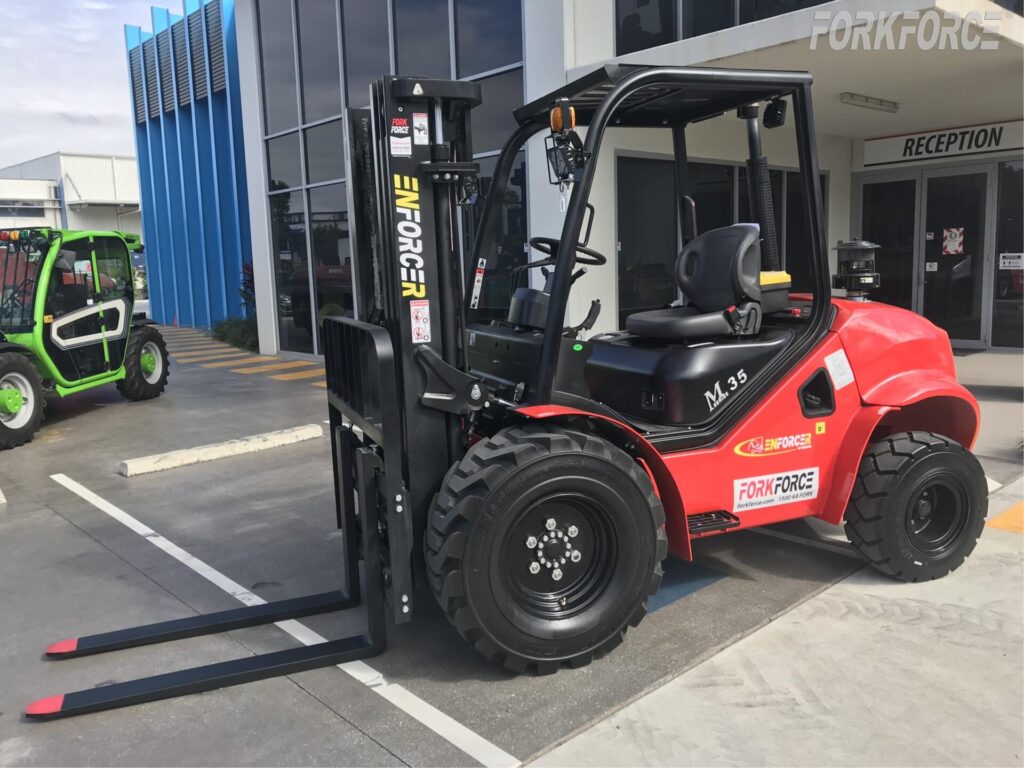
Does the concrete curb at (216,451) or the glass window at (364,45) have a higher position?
the glass window at (364,45)

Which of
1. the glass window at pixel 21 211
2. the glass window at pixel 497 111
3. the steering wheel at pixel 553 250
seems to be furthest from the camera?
the glass window at pixel 21 211

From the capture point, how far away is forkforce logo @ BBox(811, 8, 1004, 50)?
6750 millimetres

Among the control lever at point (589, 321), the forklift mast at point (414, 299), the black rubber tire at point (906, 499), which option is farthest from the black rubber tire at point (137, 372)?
the black rubber tire at point (906, 499)

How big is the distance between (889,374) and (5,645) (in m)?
4.73

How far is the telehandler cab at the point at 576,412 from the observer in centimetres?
339

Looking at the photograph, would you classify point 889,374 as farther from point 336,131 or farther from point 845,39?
point 336,131

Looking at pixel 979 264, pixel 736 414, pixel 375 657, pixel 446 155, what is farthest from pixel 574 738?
pixel 979 264

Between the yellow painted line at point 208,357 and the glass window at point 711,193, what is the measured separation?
951cm

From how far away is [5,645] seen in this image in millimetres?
4000

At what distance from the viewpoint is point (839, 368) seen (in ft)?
13.8

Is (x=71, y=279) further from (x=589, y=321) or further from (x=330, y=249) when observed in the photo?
(x=589, y=321)

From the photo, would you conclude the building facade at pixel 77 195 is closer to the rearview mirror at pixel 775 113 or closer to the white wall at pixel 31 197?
the white wall at pixel 31 197

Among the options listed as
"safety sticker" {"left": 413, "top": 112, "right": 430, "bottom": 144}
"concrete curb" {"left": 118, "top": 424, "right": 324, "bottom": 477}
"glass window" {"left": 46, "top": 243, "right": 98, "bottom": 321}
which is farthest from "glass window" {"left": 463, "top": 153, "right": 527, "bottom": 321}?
"safety sticker" {"left": 413, "top": 112, "right": 430, "bottom": 144}

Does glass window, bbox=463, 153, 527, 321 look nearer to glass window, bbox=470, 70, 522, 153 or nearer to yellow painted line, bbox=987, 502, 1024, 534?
glass window, bbox=470, 70, 522, 153
